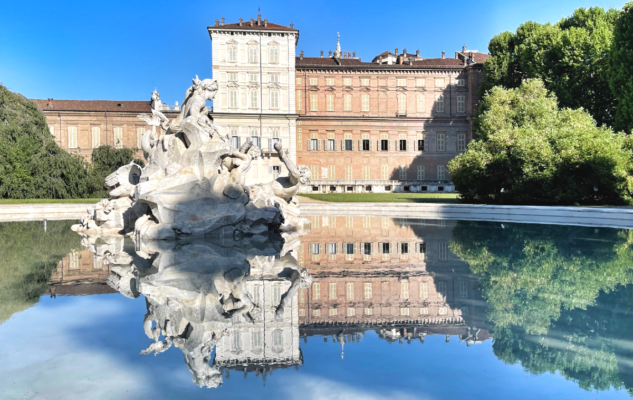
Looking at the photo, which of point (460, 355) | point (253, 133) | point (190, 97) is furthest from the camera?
point (253, 133)

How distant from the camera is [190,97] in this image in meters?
11.8

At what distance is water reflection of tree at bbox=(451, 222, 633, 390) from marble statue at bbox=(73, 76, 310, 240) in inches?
181

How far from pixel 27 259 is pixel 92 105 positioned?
4385 cm

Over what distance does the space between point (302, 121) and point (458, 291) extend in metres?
41.4

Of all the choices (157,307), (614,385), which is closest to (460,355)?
(614,385)

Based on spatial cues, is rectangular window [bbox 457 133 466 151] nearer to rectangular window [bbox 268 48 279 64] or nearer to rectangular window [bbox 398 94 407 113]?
rectangular window [bbox 398 94 407 113]

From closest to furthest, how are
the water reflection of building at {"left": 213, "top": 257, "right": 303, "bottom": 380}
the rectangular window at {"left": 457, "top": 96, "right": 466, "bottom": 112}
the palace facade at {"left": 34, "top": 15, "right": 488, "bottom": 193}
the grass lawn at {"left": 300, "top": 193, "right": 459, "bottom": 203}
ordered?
1. the water reflection of building at {"left": 213, "top": 257, "right": 303, "bottom": 380}
2. the grass lawn at {"left": 300, "top": 193, "right": 459, "bottom": 203}
3. the palace facade at {"left": 34, "top": 15, "right": 488, "bottom": 193}
4. the rectangular window at {"left": 457, "top": 96, "right": 466, "bottom": 112}

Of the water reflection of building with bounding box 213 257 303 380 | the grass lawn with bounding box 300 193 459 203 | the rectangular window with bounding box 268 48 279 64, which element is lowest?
the water reflection of building with bounding box 213 257 303 380

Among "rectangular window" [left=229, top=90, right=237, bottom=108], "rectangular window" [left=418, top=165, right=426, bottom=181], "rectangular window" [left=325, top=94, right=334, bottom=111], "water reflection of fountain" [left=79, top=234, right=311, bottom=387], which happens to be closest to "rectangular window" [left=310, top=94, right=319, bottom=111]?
"rectangular window" [left=325, top=94, right=334, bottom=111]

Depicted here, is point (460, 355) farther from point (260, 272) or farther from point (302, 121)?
point (302, 121)

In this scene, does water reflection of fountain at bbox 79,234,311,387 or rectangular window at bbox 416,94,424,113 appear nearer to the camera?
water reflection of fountain at bbox 79,234,311,387

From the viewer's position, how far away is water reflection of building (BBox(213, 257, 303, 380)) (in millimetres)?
3885

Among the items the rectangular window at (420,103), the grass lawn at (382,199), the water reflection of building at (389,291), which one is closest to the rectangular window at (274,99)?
the rectangular window at (420,103)

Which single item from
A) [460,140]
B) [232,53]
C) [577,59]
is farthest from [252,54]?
[577,59]
